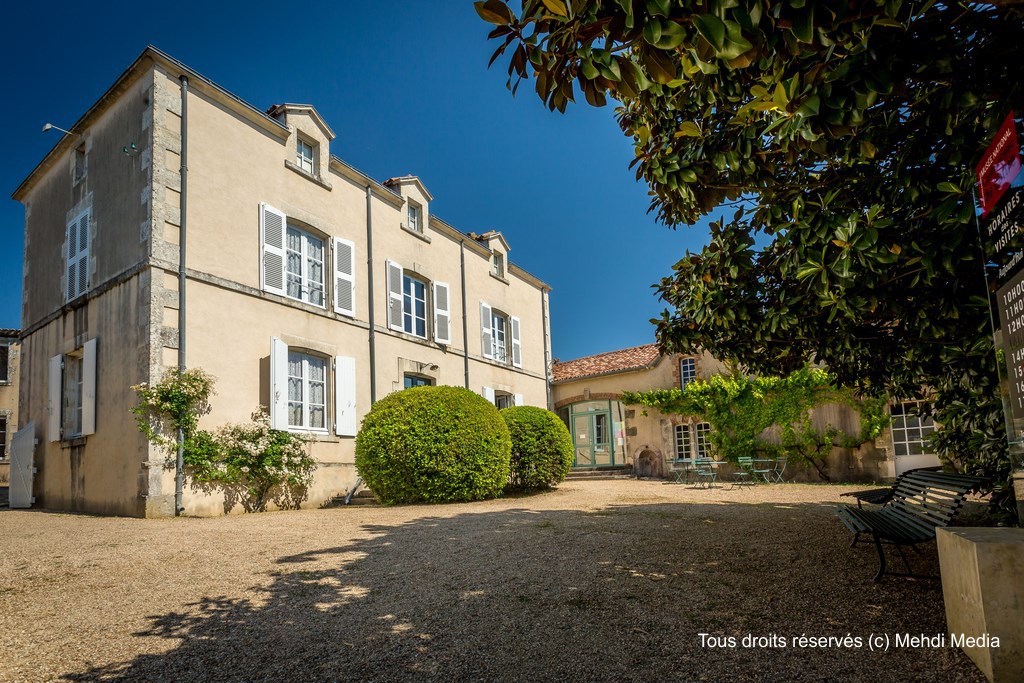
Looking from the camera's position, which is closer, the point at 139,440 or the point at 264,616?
the point at 264,616

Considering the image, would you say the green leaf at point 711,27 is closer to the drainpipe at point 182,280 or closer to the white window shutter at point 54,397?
the drainpipe at point 182,280

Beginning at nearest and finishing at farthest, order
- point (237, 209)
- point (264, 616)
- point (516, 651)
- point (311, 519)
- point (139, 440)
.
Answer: point (516, 651) < point (264, 616) < point (311, 519) < point (139, 440) < point (237, 209)

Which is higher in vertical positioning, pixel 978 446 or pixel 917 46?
pixel 917 46

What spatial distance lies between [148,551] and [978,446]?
21.9 feet

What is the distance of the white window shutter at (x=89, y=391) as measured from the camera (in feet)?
30.6

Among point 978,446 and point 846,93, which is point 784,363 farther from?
point 846,93

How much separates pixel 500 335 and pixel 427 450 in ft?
28.4

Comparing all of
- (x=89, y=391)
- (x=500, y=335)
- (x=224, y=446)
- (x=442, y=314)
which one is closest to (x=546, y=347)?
(x=500, y=335)

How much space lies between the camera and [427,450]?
885cm

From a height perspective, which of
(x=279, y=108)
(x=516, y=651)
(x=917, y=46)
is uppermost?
(x=279, y=108)

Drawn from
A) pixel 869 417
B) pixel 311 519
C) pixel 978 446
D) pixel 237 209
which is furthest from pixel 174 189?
pixel 869 417

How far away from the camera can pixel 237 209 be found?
32.3ft

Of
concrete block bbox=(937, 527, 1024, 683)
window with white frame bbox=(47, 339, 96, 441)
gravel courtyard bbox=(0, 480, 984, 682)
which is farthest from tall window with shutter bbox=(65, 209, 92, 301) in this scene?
concrete block bbox=(937, 527, 1024, 683)

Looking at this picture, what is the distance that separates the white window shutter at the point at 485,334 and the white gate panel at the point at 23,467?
30.2 ft
